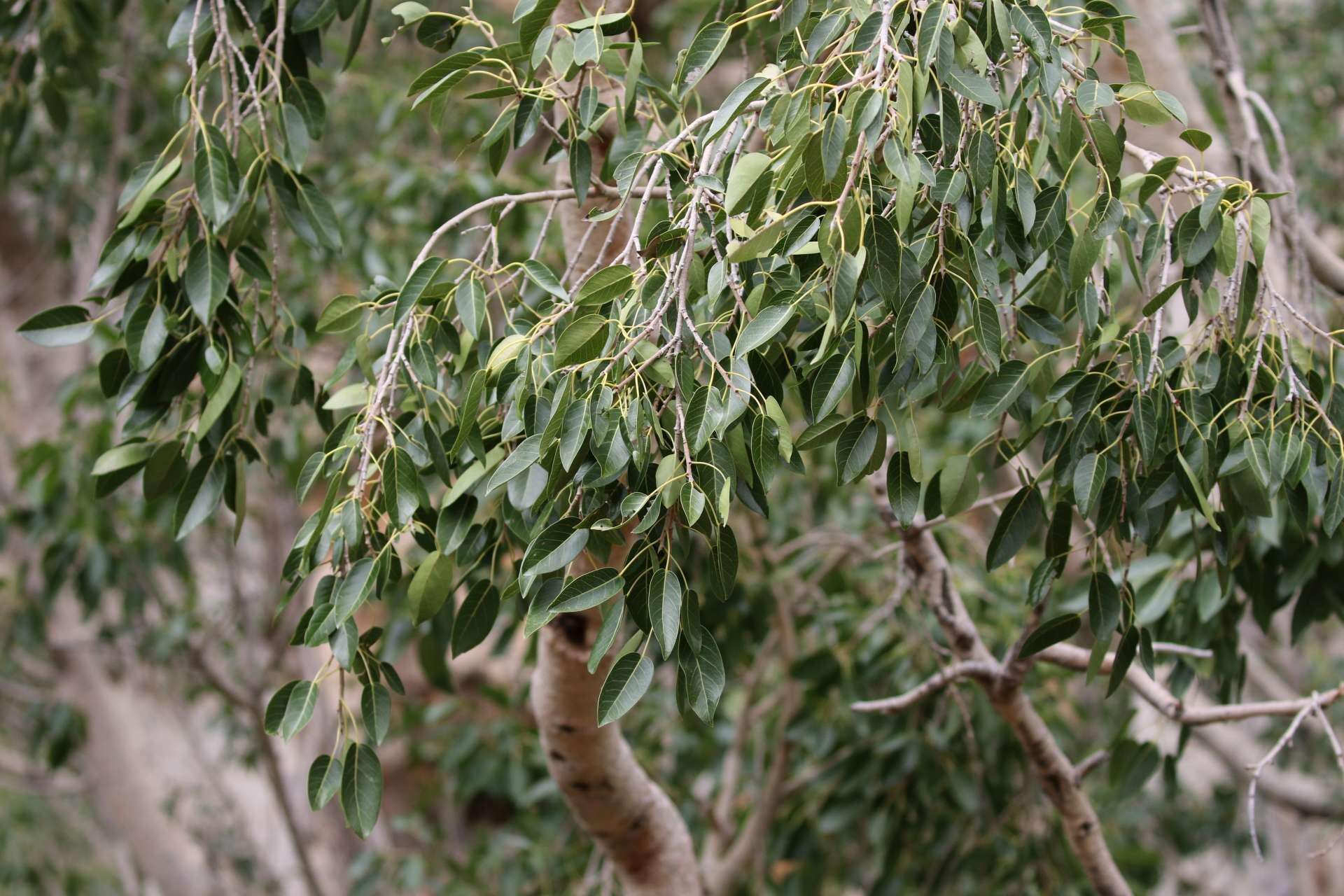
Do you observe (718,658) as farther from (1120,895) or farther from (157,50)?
(157,50)

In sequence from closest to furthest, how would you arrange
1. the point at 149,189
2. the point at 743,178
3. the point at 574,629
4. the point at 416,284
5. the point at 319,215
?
1. the point at 743,178
2. the point at 416,284
3. the point at 149,189
4. the point at 319,215
5. the point at 574,629

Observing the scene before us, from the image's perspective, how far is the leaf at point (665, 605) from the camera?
0.86 metres

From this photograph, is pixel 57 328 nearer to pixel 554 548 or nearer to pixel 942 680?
pixel 554 548

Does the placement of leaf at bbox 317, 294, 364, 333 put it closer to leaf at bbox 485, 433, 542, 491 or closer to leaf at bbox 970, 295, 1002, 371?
leaf at bbox 485, 433, 542, 491

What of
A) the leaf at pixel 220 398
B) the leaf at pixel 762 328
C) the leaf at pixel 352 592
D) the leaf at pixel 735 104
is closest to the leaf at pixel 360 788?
the leaf at pixel 352 592

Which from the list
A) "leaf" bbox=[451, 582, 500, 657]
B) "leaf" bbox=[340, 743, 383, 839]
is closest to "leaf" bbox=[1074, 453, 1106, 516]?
"leaf" bbox=[451, 582, 500, 657]

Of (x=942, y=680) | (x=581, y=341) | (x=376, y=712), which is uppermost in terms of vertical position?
(x=581, y=341)

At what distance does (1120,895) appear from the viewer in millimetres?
1542

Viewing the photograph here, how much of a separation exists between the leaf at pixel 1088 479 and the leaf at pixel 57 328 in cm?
98

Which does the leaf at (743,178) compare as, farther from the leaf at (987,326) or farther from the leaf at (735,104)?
the leaf at (987,326)

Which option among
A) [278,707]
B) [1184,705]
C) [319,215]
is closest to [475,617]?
[278,707]

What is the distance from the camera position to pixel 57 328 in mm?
1248

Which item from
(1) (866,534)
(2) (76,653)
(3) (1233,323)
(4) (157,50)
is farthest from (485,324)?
(4) (157,50)

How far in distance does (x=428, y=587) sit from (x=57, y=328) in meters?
0.54
